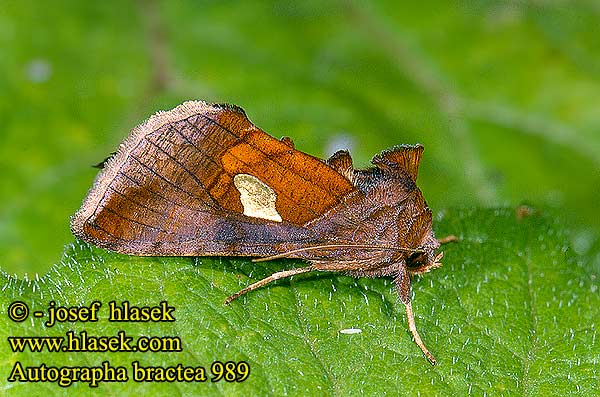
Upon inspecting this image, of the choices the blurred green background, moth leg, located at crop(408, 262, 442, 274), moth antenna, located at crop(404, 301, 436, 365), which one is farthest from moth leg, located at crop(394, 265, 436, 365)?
the blurred green background

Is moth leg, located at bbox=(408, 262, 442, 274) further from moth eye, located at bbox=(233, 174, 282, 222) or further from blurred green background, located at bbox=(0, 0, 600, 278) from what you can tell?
blurred green background, located at bbox=(0, 0, 600, 278)

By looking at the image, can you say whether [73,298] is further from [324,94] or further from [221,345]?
[324,94]

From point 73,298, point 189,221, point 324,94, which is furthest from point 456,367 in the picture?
point 324,94

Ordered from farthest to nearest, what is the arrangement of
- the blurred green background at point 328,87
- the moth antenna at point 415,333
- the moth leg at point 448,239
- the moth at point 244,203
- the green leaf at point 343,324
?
1. the blurred green background at point 328,87
2. the moth leg at point 448,239
3. the moth at point 244,203
4. the moth antenna at point 415,333
5. the green leaf at point 343,324

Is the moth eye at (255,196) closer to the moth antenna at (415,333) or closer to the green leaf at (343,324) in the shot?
the green leaf at (343,324)

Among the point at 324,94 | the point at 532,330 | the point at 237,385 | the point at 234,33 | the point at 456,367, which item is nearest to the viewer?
the point at 237,385

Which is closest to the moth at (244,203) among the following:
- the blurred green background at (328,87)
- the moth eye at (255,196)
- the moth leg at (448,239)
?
the moth eye at (255,196)

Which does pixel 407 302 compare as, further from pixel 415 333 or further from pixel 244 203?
pixel 244 203
